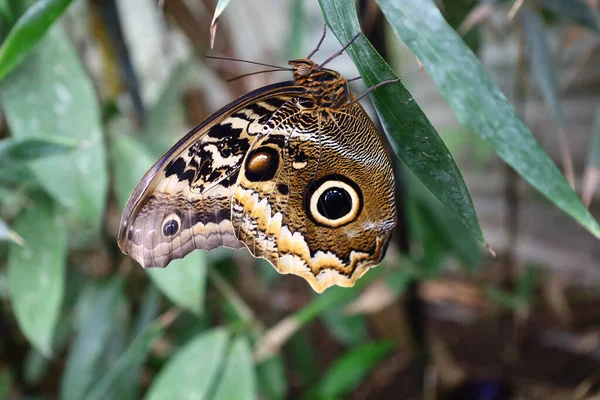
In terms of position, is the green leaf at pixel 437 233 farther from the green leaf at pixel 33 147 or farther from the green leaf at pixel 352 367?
the green leaf at pixel 33 147

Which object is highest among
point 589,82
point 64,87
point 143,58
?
point 143,58

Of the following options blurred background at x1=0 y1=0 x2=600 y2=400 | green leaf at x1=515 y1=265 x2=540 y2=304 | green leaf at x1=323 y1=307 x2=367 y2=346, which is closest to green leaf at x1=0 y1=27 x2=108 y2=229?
blurred background at x1=0 y1=0 x2=600 y2=400

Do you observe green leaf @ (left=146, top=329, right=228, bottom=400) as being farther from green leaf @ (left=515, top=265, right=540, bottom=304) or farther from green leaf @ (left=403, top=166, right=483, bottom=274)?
green leaf @ (left=515, top=265, right=540, bottom=304)

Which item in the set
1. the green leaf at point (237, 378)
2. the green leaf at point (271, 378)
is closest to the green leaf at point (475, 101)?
the green leaf at point (237, 378)

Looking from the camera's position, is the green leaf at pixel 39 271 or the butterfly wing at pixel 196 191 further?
the green leaf at pixel 39 271

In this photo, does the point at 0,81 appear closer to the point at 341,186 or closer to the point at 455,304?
the point at 341,186

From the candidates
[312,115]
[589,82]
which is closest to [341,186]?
[312,115]
